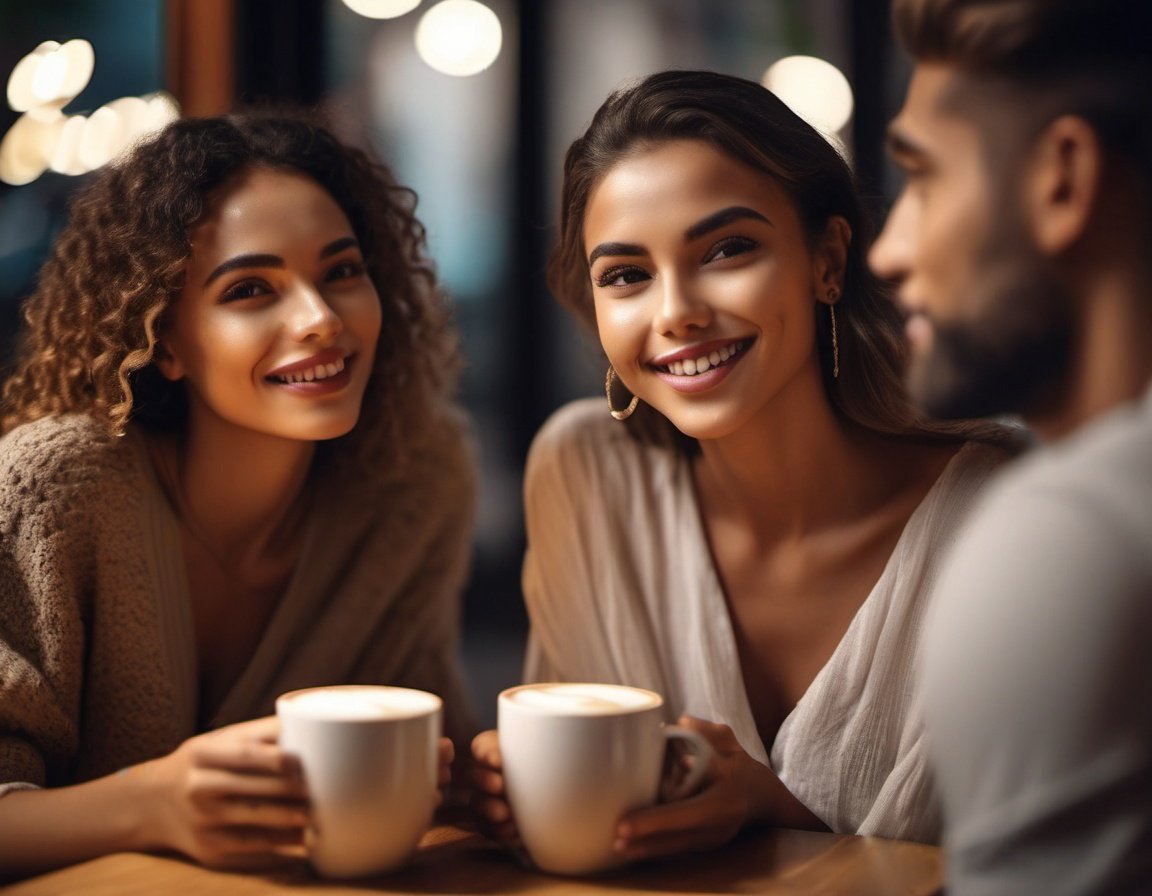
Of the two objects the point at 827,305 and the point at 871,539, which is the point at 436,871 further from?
the point at 827,305

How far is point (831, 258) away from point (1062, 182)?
2.23 feet

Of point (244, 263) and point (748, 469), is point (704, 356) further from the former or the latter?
point (244, 263)

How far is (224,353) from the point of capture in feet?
4.39

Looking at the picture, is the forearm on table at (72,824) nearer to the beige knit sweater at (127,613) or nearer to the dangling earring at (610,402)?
the beige knit sweater at (127,613)

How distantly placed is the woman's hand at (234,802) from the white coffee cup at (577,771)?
0.16m

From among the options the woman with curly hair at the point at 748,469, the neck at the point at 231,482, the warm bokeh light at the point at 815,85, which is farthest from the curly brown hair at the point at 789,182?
the warm bokeh light at the point at 815,85

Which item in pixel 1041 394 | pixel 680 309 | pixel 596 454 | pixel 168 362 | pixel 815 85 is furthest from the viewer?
pixel 815 85

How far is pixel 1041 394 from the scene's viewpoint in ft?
2.21

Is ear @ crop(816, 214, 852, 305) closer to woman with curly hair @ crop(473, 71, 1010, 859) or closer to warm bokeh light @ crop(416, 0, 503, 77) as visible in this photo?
woman with curly hair @ crop(473, 71, 1010, 859)

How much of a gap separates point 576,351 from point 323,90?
1.01 m

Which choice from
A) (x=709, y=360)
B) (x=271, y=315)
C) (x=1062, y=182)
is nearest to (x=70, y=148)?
(x=271, y=315)

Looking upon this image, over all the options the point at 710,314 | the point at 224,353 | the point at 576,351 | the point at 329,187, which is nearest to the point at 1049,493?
the point at 710,314

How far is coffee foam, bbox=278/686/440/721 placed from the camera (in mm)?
873

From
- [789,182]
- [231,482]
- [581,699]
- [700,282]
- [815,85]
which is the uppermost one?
[815,85]
